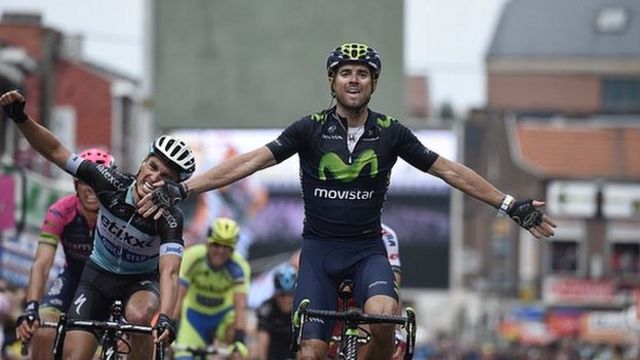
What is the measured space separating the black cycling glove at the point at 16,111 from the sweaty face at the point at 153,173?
94 centimetres

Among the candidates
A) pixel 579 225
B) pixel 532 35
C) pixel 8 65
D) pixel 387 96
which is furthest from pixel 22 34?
pixel 532 35

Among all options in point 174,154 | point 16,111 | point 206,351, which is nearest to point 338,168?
point 174,154

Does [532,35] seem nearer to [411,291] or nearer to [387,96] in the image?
[411,291]

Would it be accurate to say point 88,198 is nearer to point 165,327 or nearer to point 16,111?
point 16,111

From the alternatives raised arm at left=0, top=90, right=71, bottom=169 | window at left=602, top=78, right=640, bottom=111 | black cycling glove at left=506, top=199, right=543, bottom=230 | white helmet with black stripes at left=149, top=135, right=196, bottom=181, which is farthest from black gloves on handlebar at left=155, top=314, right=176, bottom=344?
window at left=602, top=78, right=640, bottom=111

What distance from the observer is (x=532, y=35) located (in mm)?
138750

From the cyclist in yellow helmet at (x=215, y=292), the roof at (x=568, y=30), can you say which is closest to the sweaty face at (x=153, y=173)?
the cyclist in yellow helmet at (x=215, y=292)

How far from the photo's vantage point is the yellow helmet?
1802cm

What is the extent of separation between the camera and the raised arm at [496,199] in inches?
515

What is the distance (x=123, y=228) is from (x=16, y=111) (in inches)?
45.4

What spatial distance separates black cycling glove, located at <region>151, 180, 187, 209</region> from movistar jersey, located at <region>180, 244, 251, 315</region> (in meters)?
5.50

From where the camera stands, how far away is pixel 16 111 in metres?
13.1

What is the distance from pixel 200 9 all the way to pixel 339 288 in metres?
28.1

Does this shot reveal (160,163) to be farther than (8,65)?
No
